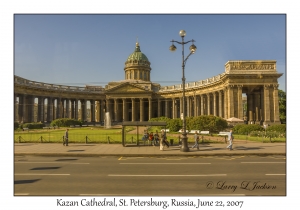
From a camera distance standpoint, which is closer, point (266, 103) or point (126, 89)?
point (266, 103)

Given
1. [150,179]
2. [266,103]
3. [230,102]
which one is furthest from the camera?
[230,102]

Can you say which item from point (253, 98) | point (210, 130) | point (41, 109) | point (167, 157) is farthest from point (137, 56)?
point (167, 157)

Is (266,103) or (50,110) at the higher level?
(266,103)

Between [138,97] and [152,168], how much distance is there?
7939 centimetres

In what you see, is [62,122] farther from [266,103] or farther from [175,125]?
[266,103]

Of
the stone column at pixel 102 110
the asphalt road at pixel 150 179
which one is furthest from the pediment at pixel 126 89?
the asphalt road at pixel 150 179

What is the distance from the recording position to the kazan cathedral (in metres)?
56.2

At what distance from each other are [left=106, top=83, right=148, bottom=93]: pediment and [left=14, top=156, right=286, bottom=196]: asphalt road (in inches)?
3056

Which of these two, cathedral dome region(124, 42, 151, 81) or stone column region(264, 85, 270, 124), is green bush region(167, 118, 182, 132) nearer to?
stone column region(264, 85, 270, 124)

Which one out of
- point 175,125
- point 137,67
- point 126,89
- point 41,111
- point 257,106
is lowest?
point 175,125

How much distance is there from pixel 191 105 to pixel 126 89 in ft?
87.6

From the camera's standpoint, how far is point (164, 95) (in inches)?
3772

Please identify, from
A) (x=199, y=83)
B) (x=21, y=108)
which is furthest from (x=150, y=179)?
(x=21, y=108)
